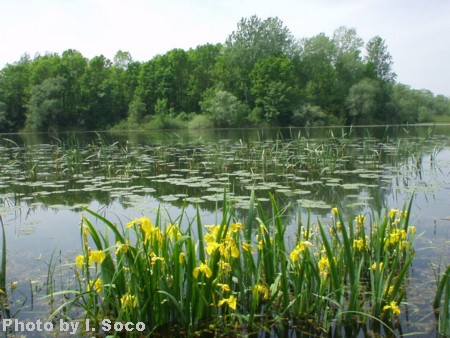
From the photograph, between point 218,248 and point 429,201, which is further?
point 429,201

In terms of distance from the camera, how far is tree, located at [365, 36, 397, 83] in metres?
67.3

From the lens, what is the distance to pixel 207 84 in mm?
62812

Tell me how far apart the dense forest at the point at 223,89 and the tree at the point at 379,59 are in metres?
1.30

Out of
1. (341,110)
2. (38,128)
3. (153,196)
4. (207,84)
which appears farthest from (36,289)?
(207,84)

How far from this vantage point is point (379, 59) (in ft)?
223

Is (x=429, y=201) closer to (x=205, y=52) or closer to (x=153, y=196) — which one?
(x=153, y=196)

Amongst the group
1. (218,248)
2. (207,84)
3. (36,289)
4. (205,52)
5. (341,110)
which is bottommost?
(36,289)

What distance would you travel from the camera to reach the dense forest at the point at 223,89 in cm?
Answer: 5012

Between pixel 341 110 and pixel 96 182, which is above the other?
pixel 341 110

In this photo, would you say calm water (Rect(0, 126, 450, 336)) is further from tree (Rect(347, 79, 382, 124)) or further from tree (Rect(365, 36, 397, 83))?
tree (Rect(365, 36, 397, 83))

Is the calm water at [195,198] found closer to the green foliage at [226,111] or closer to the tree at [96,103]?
the green foliage at [226,111]

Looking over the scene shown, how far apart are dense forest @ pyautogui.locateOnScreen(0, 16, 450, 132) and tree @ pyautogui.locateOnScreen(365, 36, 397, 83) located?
1303 mm

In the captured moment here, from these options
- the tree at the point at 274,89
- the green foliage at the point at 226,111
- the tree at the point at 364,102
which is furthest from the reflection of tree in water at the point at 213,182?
the tree at the point at 364,102

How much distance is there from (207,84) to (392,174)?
53894 mm
